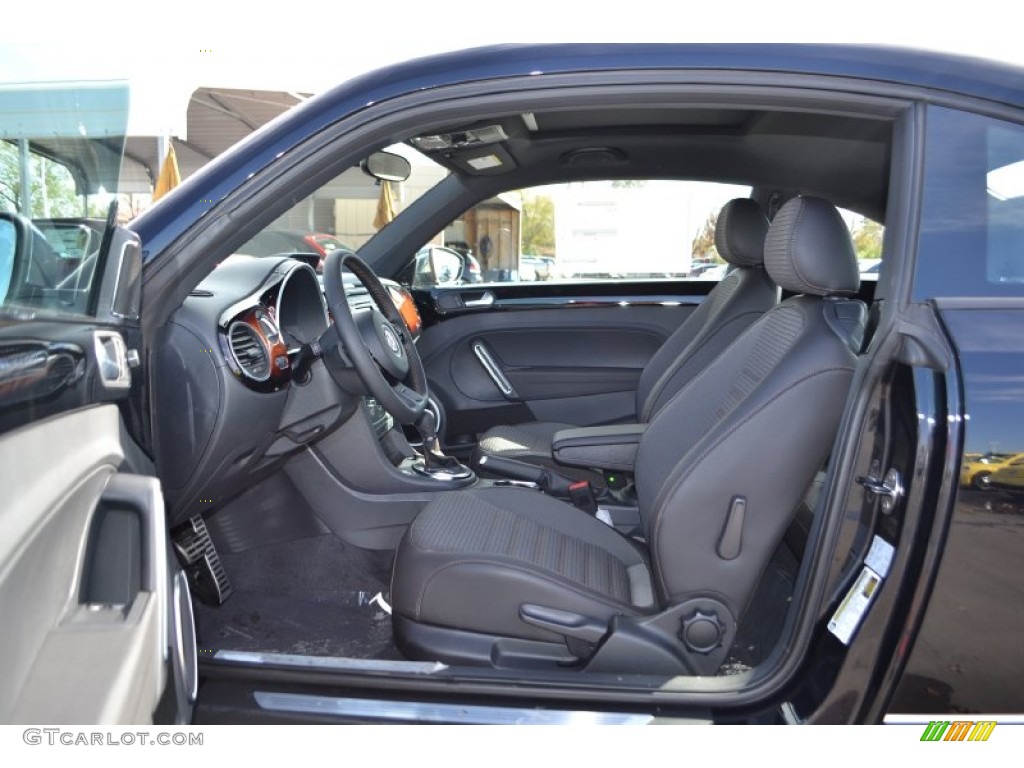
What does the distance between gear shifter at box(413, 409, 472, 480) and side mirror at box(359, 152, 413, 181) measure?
760 mm

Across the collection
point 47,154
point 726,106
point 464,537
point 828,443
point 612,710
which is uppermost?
point 726,106

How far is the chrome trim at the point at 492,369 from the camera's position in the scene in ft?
11.6

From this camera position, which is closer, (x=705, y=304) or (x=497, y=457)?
(x=497, y=457)

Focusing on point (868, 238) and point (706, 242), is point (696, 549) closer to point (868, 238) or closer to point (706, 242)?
point (868, 238)

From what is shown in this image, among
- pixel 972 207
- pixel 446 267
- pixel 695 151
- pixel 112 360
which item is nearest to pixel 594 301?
pixel 446 267

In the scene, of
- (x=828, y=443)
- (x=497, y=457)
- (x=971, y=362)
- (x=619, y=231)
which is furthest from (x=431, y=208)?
(x=971, y=362)

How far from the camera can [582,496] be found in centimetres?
242

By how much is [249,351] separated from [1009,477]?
1371mm

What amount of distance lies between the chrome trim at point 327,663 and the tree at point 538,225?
7.24 ft

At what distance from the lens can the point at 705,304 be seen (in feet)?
9.50

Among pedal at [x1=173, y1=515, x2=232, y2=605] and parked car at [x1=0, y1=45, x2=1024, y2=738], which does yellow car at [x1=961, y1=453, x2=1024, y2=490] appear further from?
pedal at [x1=173, y1=515, x2=232, y2=605]
